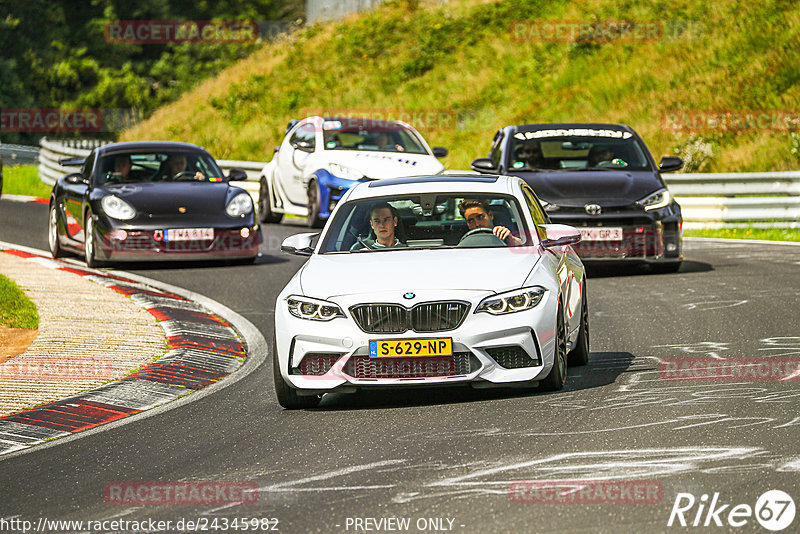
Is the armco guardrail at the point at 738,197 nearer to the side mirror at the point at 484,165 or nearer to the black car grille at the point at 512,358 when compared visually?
the side mirror at the point at 484,165

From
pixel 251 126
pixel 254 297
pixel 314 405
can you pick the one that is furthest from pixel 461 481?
pixel 251 126

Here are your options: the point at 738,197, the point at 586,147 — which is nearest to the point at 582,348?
the point at 586,147

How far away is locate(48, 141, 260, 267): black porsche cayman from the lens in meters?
16.1

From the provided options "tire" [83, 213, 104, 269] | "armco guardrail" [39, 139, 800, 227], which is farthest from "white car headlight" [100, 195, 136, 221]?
"armco guardrail" [39, 139, 800, 227]

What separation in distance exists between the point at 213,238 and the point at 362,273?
8105 millimetres

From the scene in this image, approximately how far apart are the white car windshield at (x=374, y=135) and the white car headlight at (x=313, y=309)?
1273cm

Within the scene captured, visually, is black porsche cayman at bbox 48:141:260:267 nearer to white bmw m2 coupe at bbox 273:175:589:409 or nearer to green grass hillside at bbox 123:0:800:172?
white bmw m2 coupe at bbox 273:175:589:409

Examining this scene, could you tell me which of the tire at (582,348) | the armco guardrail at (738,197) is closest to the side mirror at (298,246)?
the tire at (582,348)

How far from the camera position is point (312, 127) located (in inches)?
853

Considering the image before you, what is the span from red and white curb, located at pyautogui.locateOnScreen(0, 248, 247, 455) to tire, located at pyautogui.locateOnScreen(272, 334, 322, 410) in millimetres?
997

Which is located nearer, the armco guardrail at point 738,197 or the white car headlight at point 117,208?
the white car headlight at point 117,208

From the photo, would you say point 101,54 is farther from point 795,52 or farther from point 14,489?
point 14,489

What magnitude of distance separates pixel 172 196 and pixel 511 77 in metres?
21.3

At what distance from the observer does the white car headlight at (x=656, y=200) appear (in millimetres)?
14888
